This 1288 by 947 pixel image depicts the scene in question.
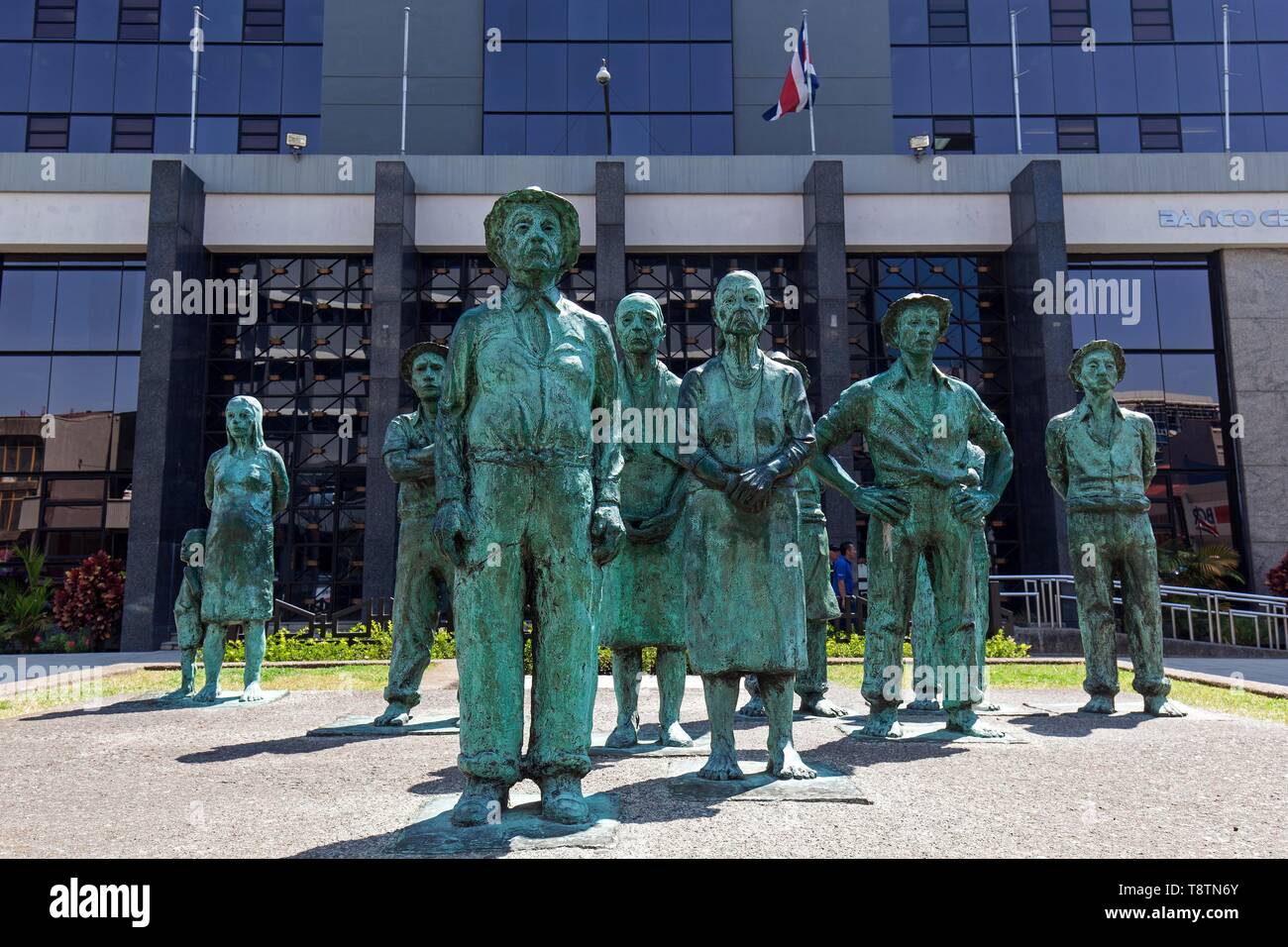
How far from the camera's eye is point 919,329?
6.33m

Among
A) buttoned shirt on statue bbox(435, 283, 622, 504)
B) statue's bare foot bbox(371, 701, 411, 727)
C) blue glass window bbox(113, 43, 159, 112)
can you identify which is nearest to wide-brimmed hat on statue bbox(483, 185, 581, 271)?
buttoned shirt on statue bbox(435, 283, 622, 504)

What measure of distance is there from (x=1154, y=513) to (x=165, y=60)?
2656cm

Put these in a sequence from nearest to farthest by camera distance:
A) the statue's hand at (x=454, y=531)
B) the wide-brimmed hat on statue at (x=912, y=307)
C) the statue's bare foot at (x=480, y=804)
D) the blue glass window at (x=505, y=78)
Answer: the statue's bare foot at (x=480, y=804)
the statue's hand at (x=454, y=531)
the wide-brimmed hat on statue at (x=912, y=307)
the blue glass window at (x=505, y=78)

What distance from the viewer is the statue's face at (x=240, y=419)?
28.5 feet

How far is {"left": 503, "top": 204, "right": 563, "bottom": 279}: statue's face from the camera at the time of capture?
13.6 feet

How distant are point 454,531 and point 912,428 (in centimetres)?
353

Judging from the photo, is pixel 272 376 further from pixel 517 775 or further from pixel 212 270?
pixel 517 775

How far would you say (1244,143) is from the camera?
2523 cm

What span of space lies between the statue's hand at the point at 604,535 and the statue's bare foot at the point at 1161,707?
5.62m

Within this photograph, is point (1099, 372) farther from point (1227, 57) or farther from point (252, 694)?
point (1227, 57)

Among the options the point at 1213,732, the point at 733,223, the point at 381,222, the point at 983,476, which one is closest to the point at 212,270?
the point at 381,222

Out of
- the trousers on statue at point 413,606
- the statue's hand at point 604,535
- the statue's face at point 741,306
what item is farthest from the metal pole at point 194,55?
the statue's hand at point 604,535

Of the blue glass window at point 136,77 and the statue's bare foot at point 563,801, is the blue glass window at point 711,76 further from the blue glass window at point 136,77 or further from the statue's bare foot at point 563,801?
the statue's bare foot at point 563,801

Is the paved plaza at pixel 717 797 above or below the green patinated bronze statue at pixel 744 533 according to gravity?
below
